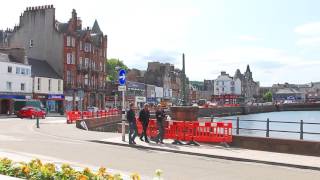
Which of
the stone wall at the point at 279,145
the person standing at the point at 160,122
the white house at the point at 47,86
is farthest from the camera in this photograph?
the white house at the point at 47,86

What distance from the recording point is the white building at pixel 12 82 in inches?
2525

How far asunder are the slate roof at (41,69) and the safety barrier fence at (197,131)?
52.0 metres

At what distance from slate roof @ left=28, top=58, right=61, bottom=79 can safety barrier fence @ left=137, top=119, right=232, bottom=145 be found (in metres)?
52.0

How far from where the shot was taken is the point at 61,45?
79.2 metres

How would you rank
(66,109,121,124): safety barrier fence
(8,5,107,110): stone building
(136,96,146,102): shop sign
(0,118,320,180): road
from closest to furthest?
(0,118,320,180): road < (66,109,121,124): safety barrier fence < (8,5,107,110): stone building < (136,96,146,102): shop sign

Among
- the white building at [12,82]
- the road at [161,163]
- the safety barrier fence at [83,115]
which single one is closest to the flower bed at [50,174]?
the road at [161,163]

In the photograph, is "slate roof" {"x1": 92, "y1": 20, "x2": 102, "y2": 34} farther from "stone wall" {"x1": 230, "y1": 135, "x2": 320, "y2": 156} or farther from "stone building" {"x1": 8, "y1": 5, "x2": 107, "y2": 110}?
"stone wall" {"x1": 230, "y1": 135, "x2": 320, "y2": 156}

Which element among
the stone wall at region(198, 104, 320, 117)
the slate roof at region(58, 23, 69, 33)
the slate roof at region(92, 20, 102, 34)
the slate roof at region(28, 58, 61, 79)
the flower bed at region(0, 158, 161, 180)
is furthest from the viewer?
the slate roof at region(92, 20, 102, 34)

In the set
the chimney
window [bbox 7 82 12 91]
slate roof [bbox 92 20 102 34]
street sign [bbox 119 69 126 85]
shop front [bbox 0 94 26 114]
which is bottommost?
shop front [bbox 0 94 26 114]

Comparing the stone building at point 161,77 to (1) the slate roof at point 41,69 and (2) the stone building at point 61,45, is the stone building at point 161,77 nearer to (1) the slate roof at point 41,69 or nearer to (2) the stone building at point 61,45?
(2) the stone building at point 61,45

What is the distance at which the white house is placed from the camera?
7175 centimetres

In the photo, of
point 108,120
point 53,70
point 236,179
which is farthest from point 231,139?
point 53,70

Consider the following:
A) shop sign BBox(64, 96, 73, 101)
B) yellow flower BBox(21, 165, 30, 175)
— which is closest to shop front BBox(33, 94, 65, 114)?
shop sign BBox(64, 96, 73, 101)

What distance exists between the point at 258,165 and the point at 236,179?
353cm
